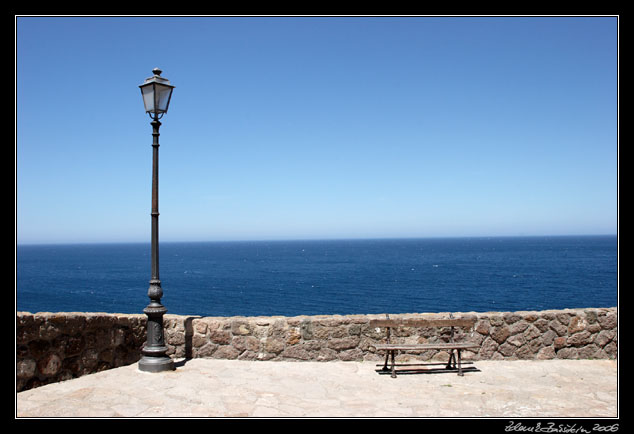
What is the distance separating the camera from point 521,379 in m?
6.14

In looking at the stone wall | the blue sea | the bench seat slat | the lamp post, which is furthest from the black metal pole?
the blue sea

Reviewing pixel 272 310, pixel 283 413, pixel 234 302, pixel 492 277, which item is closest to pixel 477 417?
pixel 283 413

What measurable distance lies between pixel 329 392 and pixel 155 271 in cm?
282

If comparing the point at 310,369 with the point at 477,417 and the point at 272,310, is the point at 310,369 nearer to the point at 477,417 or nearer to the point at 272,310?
the point at 477,417

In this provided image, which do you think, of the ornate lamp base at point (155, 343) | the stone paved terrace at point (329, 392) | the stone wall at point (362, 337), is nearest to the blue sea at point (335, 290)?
the stone wall at point (362, 337)

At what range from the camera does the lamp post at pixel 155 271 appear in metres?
6.50

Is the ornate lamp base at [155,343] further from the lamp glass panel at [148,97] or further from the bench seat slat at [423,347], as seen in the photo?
the bench seat slat at [423,347]

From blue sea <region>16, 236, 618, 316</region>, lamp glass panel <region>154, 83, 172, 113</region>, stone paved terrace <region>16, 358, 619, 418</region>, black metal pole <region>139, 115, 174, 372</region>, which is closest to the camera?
stone paved terrace <region>16, 358, 619, 418</region>

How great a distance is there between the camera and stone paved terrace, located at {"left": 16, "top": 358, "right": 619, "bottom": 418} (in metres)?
4.84

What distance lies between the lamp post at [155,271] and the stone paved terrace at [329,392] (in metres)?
0.19

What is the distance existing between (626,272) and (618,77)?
1.64m

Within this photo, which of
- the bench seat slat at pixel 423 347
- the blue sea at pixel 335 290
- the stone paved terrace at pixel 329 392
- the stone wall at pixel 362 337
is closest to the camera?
the stone paved terrace at pixel 329 392

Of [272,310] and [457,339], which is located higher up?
[457,339]

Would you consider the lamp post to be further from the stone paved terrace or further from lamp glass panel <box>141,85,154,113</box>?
the stone paved terrace
